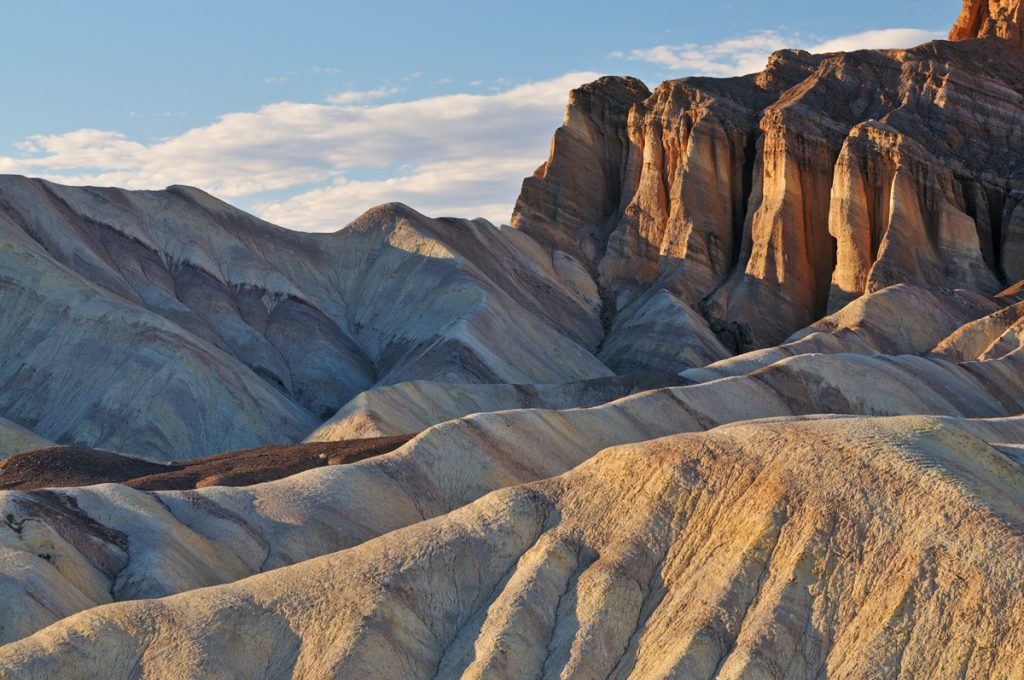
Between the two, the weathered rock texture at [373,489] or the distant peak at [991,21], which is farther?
the distant peak at [991,21]

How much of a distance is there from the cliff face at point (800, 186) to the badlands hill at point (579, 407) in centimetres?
20

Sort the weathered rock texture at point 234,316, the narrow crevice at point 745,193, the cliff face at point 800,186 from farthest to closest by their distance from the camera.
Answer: the narrow crevice at point 745,193 < the cliff face at point 800,186 < the weathered rock texture at point 234,316

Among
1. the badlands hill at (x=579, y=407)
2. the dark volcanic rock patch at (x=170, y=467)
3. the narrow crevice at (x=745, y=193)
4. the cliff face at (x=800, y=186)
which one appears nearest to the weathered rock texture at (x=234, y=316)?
the badlands hill at (x=579, y=407)

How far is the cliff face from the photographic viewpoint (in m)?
82.3

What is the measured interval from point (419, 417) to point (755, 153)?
34.7m

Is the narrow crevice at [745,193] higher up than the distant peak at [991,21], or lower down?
lower down

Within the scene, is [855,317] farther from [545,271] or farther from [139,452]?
[139,452]

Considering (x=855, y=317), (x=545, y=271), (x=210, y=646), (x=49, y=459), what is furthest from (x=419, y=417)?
(x=210, y=646)

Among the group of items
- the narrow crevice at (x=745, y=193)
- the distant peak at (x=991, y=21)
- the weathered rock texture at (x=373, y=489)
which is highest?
the distant peak at (x=991, y=21)

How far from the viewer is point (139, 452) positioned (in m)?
61.8

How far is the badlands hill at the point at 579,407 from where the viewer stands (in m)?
27.8

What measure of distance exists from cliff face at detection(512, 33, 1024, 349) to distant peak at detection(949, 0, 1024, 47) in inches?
29.4

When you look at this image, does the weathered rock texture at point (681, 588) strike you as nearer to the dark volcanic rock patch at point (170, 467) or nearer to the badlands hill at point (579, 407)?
A: the badlands hill at point (579, 407)

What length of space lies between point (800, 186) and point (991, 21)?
20939 mm
